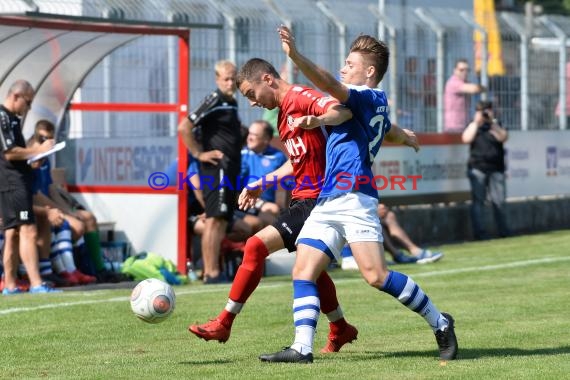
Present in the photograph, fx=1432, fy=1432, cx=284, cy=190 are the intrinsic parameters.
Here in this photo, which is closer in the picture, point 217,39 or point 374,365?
point 374,365

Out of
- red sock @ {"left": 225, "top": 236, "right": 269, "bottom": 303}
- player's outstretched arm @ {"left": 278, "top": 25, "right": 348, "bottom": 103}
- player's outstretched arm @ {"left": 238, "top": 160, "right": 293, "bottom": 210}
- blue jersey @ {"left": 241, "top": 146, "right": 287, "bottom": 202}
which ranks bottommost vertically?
red sock @ {"left": 225, "top": 236, "right": 269, "bottom": 303}

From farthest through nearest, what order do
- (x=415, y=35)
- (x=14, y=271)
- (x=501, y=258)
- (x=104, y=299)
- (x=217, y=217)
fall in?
(x=415, y=35) → (x=501, y=258) → (x=217, y=217) → (x=14, y=271) → (x=104, y=299)

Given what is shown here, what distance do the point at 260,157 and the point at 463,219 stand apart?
21.0 feet

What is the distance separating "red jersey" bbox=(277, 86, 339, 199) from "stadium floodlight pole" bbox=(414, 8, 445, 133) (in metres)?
12.2

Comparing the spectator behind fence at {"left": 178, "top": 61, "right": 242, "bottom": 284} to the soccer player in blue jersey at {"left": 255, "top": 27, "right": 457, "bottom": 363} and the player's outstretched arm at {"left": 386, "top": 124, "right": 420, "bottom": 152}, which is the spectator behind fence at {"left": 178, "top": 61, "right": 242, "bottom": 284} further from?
the soccer player in blue jersey at {"left": 255, "top": 27, "right": 457, "bottom": 363}

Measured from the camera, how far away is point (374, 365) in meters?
8.55

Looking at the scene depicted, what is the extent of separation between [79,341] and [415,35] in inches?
460

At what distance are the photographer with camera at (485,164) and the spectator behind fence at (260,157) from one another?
5553mm

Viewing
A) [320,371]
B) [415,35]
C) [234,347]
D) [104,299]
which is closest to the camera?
[320,371]

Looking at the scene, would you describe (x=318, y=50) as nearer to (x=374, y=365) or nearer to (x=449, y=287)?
(x=449, y=287)

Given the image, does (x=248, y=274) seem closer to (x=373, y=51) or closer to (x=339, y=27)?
(x=373, y=51)

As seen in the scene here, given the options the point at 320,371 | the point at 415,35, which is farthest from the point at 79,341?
the point at 415,35

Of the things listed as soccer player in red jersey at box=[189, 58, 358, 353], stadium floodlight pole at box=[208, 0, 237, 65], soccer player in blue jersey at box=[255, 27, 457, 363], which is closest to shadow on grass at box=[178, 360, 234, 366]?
soccer player in red jersey at box=[189, 58, 358, 353]

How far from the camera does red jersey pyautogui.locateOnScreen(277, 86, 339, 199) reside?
8852 mm
